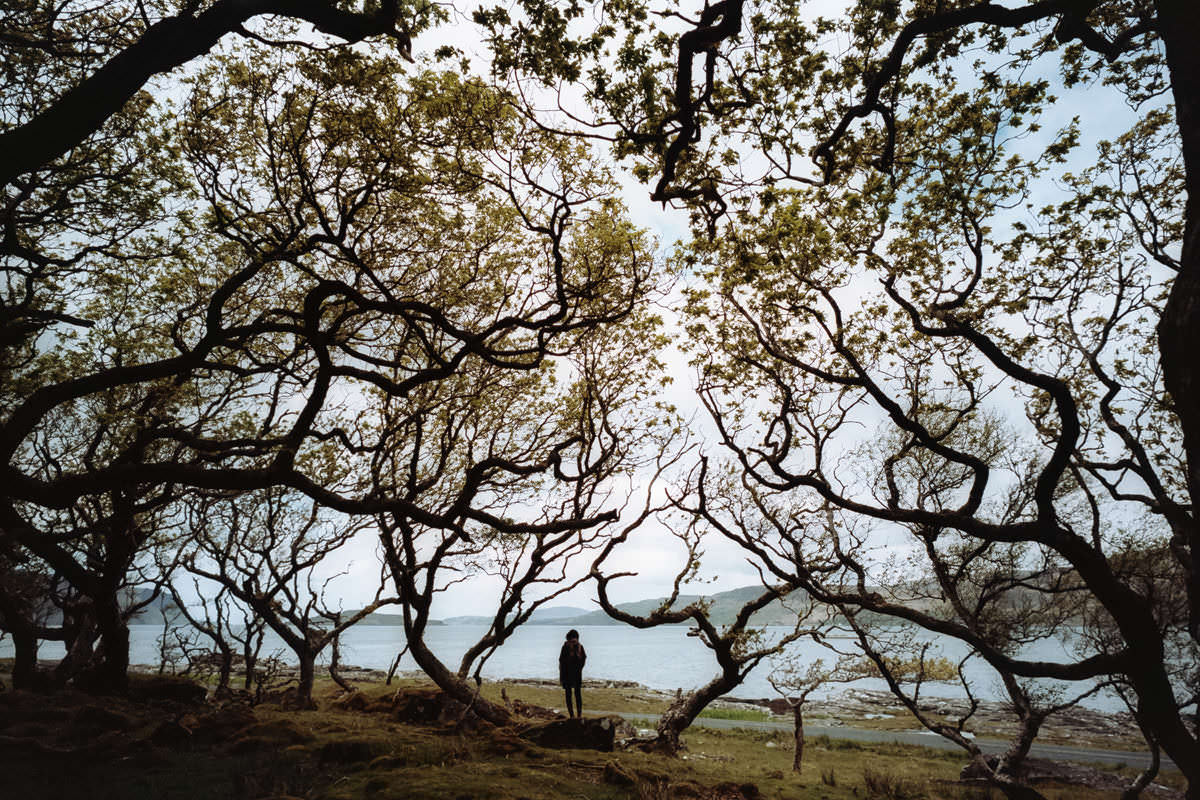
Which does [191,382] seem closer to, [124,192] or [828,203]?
[124,192]

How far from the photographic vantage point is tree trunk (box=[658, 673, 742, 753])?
16.8 metres

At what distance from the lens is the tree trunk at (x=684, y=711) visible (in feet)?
55.3

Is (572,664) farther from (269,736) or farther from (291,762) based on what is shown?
(291,762)

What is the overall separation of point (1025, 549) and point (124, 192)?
2455 cm

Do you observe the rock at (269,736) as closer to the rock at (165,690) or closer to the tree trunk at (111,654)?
the rock at (165,690)

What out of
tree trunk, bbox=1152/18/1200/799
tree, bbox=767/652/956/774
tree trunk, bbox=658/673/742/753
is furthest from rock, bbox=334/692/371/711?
tree trunk, bbox=1152/18/1200/799

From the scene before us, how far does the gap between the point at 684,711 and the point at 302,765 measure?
11.9 meters

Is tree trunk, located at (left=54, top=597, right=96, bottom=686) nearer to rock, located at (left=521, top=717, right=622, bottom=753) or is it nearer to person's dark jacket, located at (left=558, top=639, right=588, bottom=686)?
person's dark jacket, located at (left=558, top=639, right=588, bottom=686)

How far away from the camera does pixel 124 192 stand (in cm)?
1086

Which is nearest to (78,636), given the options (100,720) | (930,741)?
(100,720)

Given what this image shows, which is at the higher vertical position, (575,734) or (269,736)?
(269,736)

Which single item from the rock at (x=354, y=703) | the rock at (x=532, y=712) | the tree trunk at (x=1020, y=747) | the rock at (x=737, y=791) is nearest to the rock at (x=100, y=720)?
the rock at (x=354, y=703)

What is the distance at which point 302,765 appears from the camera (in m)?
8.45

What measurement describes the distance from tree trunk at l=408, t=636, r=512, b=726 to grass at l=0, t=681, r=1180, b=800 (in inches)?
85.7
